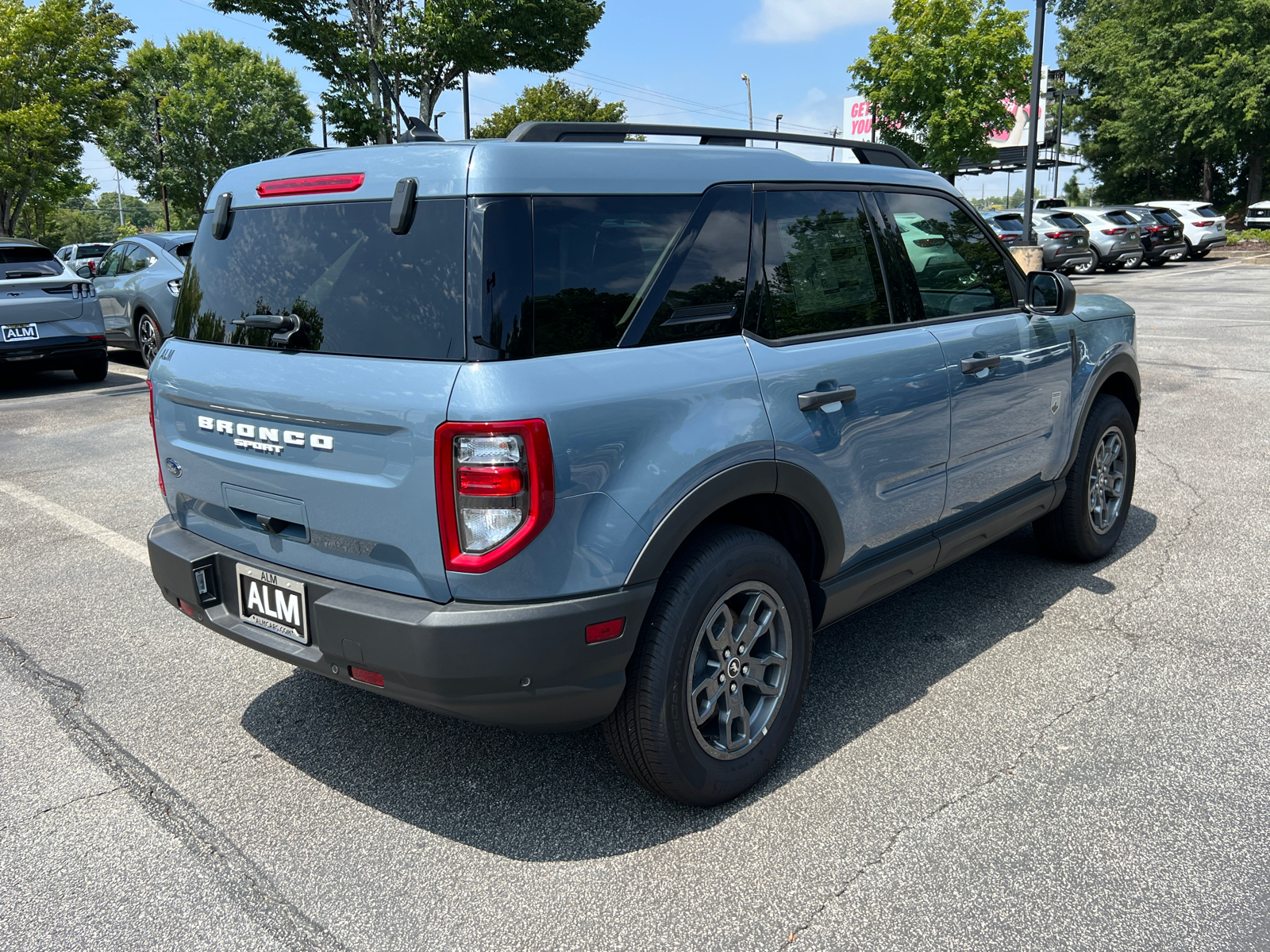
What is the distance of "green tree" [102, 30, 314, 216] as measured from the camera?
48250mm

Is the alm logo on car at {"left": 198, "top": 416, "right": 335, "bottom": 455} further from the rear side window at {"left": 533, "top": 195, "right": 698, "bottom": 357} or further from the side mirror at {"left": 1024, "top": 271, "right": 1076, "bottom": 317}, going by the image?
the side mirror at {"left": 1024, "top": 271, "right": 1076, "bottom": 317}

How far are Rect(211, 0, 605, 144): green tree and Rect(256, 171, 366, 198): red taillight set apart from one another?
20.7 metres

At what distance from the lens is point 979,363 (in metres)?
3.64

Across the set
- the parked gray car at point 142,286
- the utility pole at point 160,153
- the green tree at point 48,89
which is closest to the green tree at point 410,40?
the green tree at point 48,89

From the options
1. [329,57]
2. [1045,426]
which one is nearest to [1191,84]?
[329,57]

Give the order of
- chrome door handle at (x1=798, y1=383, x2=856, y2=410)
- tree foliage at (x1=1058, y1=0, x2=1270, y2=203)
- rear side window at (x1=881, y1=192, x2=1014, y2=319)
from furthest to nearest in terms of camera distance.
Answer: tree foliage at (x1=1058, y1=0, x2=1270, y2=203) < rear side window at (x1=881, y1=192, x2=1014, y2=319) < chrome door handle at (x1=798, y1=383, x2=856, y2=410)

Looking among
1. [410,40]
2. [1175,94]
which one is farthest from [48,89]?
[1175,94]

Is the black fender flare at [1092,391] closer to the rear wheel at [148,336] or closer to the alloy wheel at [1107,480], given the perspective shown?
the alloy wheel at [1107,480]

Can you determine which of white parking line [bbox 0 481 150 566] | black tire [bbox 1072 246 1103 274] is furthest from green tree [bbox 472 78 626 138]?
white parking line [bbox 0 481 150 566]

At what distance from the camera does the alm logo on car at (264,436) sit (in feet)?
8.36

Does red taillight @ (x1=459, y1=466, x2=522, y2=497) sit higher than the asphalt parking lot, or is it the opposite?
red taillight @ (x1=459, y1=466, x2=522, y2=497)

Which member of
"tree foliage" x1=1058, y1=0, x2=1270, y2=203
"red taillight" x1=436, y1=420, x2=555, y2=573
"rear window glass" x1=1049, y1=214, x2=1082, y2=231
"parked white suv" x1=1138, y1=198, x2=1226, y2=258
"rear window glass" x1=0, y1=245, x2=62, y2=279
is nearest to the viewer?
"red taillight" x1=436, y1=420, x2=555, y2=573

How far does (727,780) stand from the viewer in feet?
9.35

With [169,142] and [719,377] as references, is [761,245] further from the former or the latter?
[169,142]
